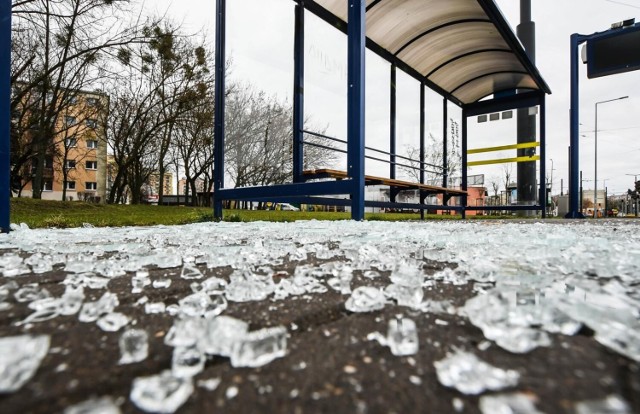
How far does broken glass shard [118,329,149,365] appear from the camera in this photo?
1.55 feet

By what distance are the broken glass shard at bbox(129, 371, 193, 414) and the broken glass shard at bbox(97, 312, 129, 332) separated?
201 millimetres

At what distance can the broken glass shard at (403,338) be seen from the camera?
0.49 m

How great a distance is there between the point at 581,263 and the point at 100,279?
1429 millimetres

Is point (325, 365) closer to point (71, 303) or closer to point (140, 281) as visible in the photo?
point (71, 303)

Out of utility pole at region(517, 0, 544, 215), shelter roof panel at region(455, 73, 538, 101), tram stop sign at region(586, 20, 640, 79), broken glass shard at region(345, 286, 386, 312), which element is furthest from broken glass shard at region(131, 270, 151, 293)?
utility pole at region(517, 0, 544, 215)

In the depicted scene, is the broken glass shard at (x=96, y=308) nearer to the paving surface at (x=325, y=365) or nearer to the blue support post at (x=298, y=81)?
the paving surface at (x=325, y=365)

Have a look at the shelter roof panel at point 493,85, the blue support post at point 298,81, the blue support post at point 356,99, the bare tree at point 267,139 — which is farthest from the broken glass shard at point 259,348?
the bare tree at point 267,139

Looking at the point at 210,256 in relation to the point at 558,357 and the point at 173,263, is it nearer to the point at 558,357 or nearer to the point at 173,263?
the point at 173,263

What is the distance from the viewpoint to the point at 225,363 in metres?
0.46

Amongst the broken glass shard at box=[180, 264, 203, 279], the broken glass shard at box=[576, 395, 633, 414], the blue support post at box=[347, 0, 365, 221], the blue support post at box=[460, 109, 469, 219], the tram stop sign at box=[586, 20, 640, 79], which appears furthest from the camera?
the blue support post at box=[460, 109, 469, 219]

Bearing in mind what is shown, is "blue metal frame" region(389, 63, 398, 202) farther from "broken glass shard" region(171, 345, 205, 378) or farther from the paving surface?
"broken glass shard" region(171, 345, 205, 378)

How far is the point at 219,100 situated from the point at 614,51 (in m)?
7.19

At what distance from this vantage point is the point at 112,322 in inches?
23.4

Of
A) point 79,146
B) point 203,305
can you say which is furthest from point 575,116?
point 79,146
